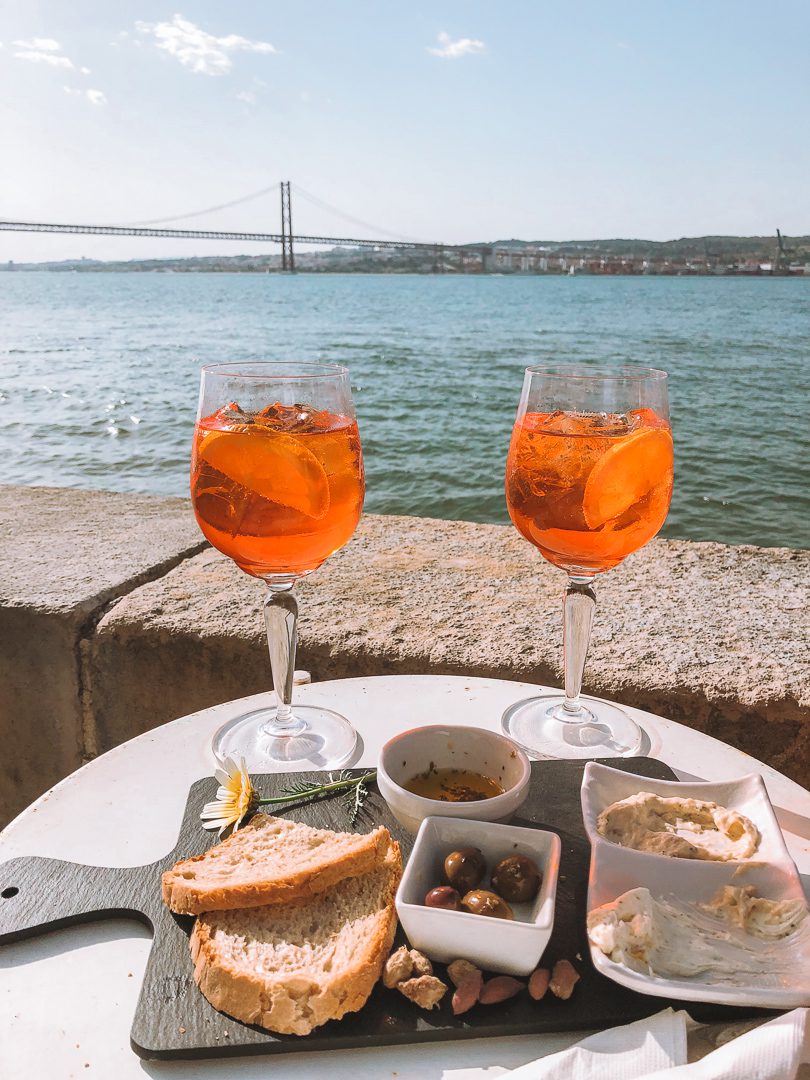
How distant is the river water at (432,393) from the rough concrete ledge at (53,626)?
26.4ft

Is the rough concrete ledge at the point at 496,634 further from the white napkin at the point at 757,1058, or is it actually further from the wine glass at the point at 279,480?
the white napkin at the point at 757,1058

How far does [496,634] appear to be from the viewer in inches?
92.7

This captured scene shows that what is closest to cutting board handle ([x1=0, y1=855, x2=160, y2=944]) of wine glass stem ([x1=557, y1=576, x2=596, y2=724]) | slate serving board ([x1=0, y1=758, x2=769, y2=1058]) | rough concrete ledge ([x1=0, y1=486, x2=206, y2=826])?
slate serving board ([x1=0, y1=758, x2=769, y2=1058])

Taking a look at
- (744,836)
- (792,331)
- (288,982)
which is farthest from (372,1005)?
(792,331)

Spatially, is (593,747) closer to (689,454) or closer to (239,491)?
(239,491)

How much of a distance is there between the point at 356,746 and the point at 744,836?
647mm

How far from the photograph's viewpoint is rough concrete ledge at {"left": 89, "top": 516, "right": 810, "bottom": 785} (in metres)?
2.07

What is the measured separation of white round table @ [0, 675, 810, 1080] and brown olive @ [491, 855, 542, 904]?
14cm

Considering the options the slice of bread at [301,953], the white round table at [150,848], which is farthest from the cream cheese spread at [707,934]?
the slice of bread at [301,953]

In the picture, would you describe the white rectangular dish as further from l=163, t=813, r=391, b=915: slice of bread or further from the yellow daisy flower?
the yellow daisy flower

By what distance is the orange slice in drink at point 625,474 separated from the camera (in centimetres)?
138

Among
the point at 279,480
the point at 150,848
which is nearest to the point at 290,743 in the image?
the point at 150,848

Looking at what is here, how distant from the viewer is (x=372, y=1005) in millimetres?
934

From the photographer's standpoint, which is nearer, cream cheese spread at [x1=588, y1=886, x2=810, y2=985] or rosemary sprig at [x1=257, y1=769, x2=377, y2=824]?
cream cheese spread at [x1=588, y1=886, x2=810, y2=985]
